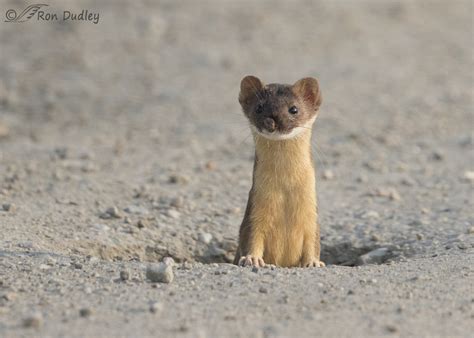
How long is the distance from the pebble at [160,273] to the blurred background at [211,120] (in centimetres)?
168

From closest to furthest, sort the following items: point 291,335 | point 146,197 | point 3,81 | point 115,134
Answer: point 291,335 < point 146,197 < point 115,134 < point 3,81

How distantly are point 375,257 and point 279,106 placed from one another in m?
1.68

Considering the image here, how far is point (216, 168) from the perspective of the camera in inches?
436

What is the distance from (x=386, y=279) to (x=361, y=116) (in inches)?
291

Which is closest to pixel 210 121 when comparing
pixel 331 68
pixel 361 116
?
pixel 361 116

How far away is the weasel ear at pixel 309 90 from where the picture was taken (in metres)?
7.74

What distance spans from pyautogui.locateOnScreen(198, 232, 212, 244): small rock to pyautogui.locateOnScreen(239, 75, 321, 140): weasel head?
1473 mm

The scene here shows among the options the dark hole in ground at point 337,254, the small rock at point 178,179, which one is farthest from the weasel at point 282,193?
the small rock at point 178,179

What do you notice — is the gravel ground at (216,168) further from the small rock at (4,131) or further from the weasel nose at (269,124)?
the weasel nose at (269,124)

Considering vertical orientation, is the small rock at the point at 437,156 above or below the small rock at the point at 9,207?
above

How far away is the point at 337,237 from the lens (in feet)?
28.7

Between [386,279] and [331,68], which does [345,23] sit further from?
[386,279]

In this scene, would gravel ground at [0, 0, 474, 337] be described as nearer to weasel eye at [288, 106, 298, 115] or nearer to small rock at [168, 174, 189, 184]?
small rock at [168, 174, 189, 184]

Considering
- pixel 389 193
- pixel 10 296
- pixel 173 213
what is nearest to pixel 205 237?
pixel 173 213
